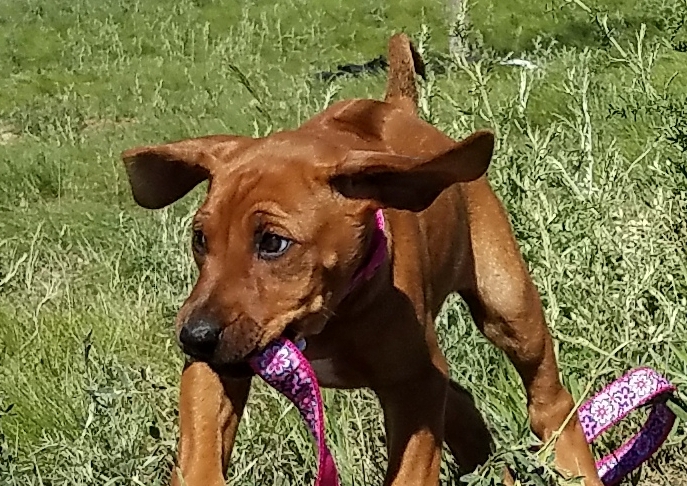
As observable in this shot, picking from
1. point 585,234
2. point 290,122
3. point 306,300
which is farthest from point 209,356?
point 290,122

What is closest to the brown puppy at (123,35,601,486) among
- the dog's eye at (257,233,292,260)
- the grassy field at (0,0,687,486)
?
the dog's eye at (257,233,292,260)

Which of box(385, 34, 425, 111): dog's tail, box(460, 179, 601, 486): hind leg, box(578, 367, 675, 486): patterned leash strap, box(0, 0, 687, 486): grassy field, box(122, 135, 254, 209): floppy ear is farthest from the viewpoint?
box(385, 34, 425, 111): dog's tail

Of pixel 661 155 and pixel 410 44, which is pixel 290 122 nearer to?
pixel 661 155

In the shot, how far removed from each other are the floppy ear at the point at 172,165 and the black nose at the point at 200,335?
504 millimetres

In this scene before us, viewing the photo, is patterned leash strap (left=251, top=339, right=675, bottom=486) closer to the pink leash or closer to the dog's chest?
the pink leash

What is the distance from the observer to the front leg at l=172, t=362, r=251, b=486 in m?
2.95

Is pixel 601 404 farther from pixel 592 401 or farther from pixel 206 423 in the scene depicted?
pixel 206 423

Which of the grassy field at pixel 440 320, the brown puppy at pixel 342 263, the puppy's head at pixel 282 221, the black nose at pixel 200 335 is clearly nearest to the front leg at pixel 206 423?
A: the brown puppy at pixel 342 263

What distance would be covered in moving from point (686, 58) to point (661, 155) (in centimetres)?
273

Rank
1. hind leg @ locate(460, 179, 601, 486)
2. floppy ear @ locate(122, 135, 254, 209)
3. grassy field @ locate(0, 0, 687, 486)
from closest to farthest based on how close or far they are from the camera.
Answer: floppy ear @ locate(122, 135, 254, 209) → grassy field @ locate(0, 0, 687, 486) → hind leg @ locate(460, 179, 601, 486)

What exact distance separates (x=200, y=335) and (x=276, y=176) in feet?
1.41

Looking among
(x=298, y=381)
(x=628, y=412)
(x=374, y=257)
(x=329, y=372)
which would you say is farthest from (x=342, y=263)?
(x=628, y=412)

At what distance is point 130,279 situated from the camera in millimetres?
5184

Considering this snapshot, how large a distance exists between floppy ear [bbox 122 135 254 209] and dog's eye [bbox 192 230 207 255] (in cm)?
22
